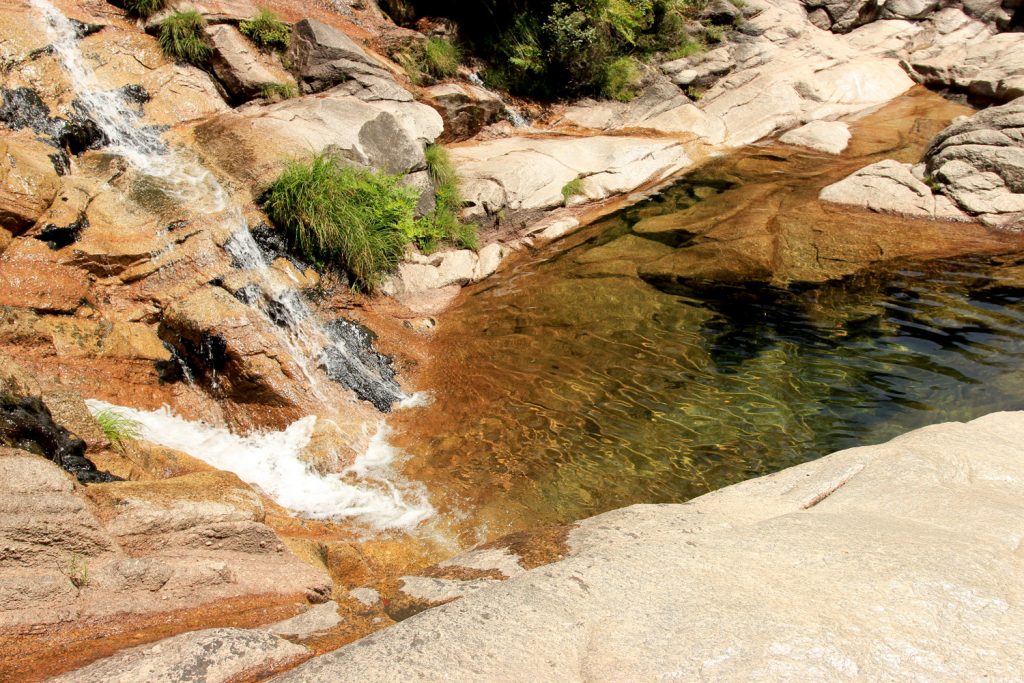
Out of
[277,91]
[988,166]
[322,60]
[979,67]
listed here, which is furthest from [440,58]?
[979,67]

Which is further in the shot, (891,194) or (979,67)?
(979,67)

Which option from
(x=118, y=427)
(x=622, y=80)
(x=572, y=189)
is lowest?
(x=118, y=427)

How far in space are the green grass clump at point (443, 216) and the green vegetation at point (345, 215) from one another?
0.17 meters

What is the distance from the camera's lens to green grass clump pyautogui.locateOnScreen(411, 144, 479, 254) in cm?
985

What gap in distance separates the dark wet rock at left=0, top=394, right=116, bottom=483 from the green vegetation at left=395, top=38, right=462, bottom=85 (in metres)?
9.12

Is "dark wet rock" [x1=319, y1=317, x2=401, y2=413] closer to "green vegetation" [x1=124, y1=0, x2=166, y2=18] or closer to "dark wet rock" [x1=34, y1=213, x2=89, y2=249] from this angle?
"dark wet rock" [x1=34, y1=213, x2=89, y2=249]

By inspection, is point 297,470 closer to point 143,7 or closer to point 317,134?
point 317,134

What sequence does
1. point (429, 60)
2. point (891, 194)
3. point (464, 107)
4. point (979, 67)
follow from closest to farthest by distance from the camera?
1. point (891, 194)
2. point (464, 107)
3. point (429, 60)
4. point (979, 67)

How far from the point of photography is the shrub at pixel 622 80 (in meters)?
15.3

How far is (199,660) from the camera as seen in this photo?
2.99 metres

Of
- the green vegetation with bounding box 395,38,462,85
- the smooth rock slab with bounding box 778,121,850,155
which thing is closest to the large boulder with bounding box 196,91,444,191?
the green vegetation with bounding box 395,38,462,85

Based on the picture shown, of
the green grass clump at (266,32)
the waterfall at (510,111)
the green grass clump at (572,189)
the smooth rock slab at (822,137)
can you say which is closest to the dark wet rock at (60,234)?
the green grass clump at (266,32)

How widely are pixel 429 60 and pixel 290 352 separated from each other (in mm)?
7533

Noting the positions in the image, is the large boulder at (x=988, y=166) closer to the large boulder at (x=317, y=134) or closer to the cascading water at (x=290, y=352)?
the large boulder at (x=317, y=134)
